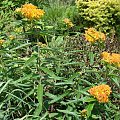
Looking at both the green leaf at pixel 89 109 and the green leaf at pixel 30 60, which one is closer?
the green leaf at pixel 89 109

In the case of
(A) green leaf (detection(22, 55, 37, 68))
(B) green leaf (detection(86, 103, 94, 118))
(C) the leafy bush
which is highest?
(A) green leaf (detection(22, 55, 37, 68))

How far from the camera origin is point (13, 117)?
9.61 feet

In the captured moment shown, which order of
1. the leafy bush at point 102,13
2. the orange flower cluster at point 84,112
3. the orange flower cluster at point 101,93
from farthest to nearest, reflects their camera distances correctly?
the leafy bush at point 102,13 < the orange flower cluster at point 84,112 < the orange flower cluster at point 101,93

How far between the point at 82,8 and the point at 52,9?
1.93ft

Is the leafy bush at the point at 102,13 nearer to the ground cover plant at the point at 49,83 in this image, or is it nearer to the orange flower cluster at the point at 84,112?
the ground cover plant at the point at 49,83

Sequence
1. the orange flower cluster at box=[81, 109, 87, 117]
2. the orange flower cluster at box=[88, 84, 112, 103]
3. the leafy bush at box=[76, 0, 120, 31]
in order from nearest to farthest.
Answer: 1. the orange flower cluster at box=[88, 84, 112, 103]
2. the orange flower cluster at box=[81, 109, 87, 117]
3. the leafy bush at box=[76, 0, 120, 31]

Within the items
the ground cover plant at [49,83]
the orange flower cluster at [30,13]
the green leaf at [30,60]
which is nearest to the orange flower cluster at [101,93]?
the ground cover plant at [49,83]

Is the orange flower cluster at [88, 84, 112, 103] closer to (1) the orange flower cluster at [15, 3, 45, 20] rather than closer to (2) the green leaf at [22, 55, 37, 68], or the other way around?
(2) the green leaf at [22, 55, 37, 68]

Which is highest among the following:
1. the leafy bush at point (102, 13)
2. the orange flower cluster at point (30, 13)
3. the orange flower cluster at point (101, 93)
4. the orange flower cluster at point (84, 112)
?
the orange flower cluster at point (30, 13)

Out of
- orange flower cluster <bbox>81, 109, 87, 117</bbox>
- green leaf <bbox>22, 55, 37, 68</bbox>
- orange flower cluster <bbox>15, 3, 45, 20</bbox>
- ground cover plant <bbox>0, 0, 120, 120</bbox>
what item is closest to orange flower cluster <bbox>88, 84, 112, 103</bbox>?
ground cover plant <bbox>0, 0, 120, 120</bbox>

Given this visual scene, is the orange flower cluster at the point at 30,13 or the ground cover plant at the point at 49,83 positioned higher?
the orange flower cluster at the point at 30,13

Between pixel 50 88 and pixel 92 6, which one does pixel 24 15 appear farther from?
pixel 92 6

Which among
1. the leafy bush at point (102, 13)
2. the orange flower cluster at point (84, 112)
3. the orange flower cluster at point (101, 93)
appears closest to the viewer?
the orange flower cluster at point (101, 93)

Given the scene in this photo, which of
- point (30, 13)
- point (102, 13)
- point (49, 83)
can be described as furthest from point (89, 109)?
point (102, 13)
